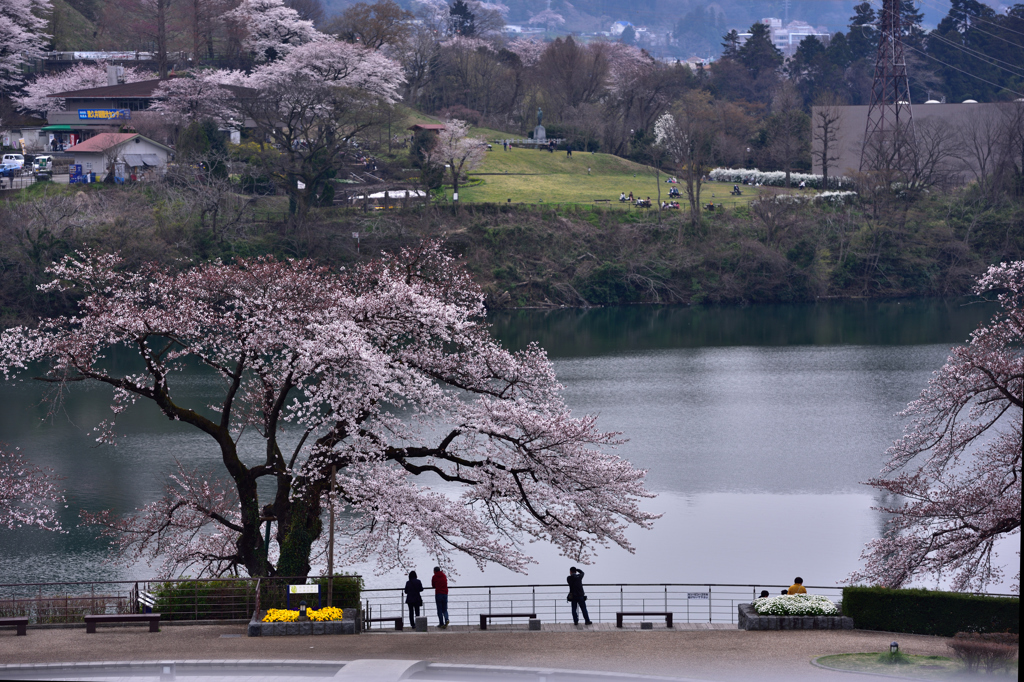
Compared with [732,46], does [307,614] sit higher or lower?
lower

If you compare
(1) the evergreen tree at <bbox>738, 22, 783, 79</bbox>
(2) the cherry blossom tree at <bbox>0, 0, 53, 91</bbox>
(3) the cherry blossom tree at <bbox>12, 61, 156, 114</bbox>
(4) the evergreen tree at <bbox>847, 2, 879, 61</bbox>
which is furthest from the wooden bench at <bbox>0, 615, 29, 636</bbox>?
(1) the evergreen tree at <bbox>738, 22, 783, 79</bbox>

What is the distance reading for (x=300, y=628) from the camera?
14.6m

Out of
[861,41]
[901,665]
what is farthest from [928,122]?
[901,665]

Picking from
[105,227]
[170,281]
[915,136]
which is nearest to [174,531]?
[170,281]

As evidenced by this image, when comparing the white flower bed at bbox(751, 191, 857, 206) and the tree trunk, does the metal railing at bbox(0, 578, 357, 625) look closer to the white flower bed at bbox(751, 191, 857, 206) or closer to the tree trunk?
the white flower bed at bbox(751, 191, 857, 206)

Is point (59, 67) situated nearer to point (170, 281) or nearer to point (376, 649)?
point (170, 281)

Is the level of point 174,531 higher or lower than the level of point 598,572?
higher

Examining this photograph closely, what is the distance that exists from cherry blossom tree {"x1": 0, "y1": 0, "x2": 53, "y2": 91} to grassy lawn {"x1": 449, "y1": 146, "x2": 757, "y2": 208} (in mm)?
36260

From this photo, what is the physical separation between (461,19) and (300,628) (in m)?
111

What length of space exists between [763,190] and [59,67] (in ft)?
189

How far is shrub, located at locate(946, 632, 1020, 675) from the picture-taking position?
31.3 feet

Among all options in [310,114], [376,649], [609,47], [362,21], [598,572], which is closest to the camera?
[376,649]

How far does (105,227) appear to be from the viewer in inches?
2285

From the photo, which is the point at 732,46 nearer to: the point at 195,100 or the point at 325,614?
the point at 195,100
